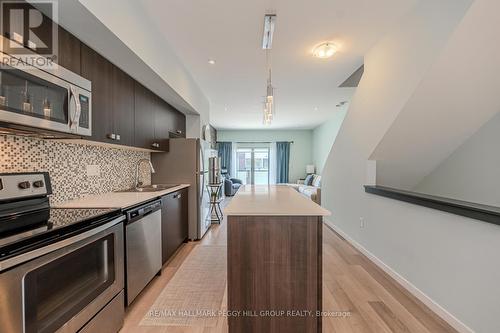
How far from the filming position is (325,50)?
9.07ft

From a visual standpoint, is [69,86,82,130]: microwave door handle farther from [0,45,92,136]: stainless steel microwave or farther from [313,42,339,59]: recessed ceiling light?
[313,42,339,59]: recessed ceiling light

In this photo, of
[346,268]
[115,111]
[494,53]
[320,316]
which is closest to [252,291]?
[320,316]

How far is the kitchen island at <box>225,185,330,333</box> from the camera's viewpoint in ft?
5.23

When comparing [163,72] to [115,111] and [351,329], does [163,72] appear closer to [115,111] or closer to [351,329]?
[115,111]

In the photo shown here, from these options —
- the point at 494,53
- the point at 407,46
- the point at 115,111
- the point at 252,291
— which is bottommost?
the point at 252,291

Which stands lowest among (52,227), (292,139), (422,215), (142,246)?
(142,246)

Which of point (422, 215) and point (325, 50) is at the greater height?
point (325, 50)

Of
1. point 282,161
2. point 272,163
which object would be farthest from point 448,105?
point 272,163

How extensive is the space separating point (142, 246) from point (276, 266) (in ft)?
4.19

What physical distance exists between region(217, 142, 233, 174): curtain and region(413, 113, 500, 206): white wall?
7.11 meters

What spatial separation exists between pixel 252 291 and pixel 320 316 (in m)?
0.50

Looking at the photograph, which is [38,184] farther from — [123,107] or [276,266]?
[276,266]

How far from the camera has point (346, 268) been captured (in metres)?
2.72

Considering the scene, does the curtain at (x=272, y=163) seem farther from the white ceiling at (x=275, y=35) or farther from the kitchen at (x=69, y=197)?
the kitchen at (x=69, y=197)
